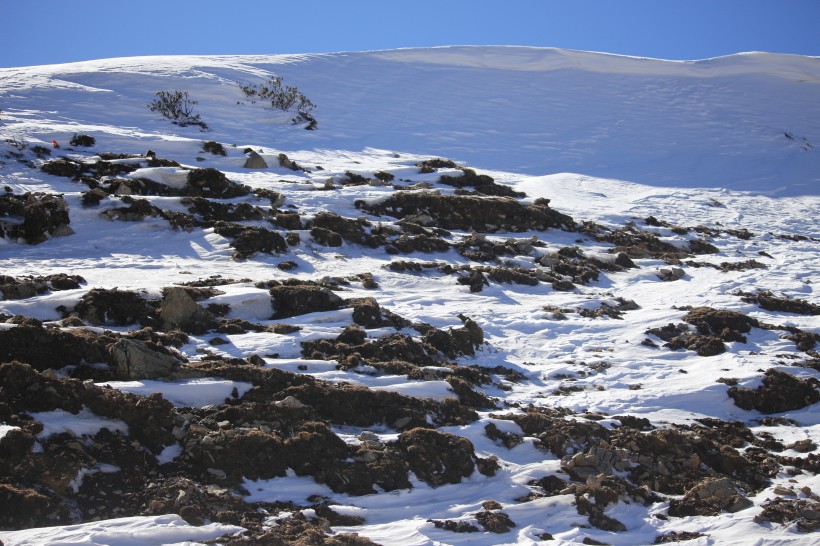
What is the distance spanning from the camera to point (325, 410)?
768 cm

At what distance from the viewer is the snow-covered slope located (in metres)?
26.3

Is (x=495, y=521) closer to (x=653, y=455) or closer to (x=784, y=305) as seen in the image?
(x=653, y=455)

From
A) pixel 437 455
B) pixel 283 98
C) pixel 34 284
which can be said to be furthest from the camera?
pixel 283 98

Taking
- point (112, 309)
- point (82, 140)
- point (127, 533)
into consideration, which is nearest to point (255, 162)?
point (82, 140)

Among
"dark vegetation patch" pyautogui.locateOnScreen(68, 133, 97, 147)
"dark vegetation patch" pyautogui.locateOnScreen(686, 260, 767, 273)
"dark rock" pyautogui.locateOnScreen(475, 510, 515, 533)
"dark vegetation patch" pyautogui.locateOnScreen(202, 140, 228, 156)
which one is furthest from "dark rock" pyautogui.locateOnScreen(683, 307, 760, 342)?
"dark vegetation patch" pyautogui.locateOnScreen(68, 133, 97, 147)

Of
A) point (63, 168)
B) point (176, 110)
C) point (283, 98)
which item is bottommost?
point (63, 168)

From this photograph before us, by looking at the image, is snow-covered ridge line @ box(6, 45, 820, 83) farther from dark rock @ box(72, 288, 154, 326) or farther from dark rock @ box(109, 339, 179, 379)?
dark rock @ box(109, 339, 179, 379)

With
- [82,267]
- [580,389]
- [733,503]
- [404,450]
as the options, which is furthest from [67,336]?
[733,503]

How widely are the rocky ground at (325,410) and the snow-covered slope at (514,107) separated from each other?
12238 millimetres

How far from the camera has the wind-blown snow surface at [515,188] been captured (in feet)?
22.1

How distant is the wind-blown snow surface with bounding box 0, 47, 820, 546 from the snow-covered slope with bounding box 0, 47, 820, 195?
0.51ft

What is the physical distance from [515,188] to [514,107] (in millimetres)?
13115

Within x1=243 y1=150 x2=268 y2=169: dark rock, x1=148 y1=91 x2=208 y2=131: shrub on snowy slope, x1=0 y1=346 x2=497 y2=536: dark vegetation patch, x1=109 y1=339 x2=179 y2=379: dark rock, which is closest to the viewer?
x1=0 y1=346 x2=497 y2=536: dark vegetation patch

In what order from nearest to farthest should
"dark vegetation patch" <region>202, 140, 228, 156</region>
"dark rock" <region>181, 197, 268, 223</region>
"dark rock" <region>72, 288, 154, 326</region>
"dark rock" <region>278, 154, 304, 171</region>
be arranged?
"dark rock" <region>72, 288, 154, 326</region> < "dark rock" <region>181, 197, 268, 223</region> < "dark vegetation patch" <region>202, 140, 228, 156</region> < "dark rock" <region>278, 154, 304, 171</region>
